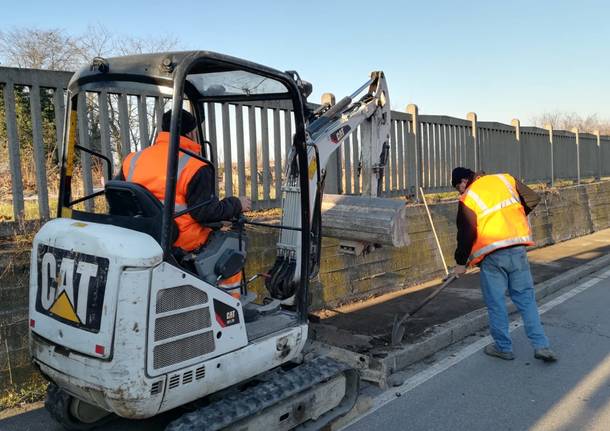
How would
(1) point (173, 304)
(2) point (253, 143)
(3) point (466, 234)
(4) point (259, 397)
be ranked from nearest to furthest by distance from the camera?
(1) point (173, 304) < (4) point (259, 397) < (3) point (466, 234) < (2) point (253, 143)

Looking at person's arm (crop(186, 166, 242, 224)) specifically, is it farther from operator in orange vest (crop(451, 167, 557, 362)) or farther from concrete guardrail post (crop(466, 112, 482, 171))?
concrete guardrail post (crop(466, 112, 482, 171))

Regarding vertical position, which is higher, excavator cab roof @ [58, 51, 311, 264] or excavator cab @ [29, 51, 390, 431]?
excavator cab roof @ [58, 51, 311, 264]

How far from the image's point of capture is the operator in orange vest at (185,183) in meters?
3.20

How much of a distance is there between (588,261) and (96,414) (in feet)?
31.5

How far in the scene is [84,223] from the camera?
315cm

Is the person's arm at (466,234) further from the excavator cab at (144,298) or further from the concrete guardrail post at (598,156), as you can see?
the concrete guardrail post at (598,156)

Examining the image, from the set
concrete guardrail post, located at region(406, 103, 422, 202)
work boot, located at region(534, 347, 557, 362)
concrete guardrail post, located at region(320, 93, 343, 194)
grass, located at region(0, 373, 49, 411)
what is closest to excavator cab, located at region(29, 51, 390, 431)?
grass, located at region(0, 373, 49, 411)

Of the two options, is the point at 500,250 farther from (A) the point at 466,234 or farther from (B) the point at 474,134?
(B) the point at 474,134

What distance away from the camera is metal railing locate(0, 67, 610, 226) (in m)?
5.09

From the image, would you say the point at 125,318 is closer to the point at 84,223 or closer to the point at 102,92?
the point at 84,223

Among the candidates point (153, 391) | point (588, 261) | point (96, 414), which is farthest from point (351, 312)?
point (588, 261)

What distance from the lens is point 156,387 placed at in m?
2.87

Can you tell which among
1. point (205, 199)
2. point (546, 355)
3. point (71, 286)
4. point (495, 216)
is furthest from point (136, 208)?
point (546, 355)

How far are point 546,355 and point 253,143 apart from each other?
4.31 meters
